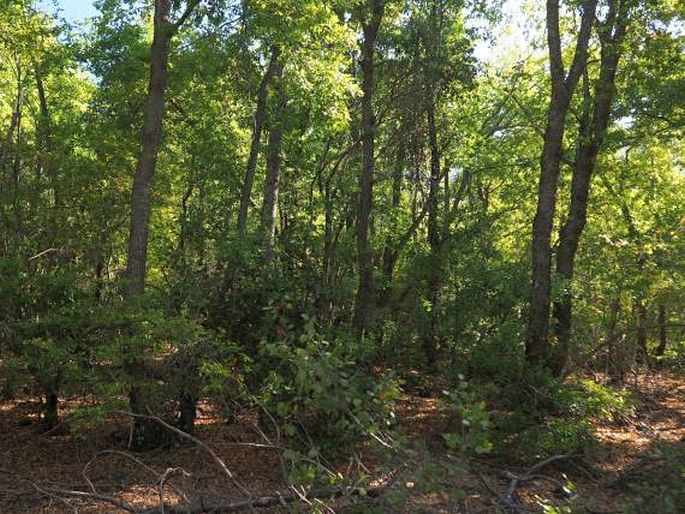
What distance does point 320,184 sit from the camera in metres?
16.0

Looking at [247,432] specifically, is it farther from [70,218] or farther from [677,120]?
[677,120]

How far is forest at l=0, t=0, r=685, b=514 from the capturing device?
8.84 m

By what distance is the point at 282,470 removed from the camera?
7316 mm

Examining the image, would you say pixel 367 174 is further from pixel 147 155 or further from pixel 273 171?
pixel 147 155

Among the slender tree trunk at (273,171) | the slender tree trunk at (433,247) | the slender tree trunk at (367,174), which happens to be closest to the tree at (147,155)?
the slender tree trunk at (273,171)

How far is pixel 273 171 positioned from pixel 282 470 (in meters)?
7.90

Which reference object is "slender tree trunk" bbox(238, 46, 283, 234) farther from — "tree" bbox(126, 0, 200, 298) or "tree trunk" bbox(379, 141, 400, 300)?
"tree trunk" bbox(379, 141, 400, 300)

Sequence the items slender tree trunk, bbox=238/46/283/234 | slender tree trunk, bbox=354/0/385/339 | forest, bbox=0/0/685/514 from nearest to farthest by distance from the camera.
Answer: forest, bbox=0/0/685/514 < slender tree trunk, bbox=238/46/283/234 < slender tree trunk, bbox=354/0/385/339

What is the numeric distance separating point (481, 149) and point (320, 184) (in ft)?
14.9

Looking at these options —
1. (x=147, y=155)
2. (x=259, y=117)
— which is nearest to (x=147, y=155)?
(x=147, y=155)

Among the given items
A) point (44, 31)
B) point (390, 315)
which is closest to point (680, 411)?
point (390, 315)

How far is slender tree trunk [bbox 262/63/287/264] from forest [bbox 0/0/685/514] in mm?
84

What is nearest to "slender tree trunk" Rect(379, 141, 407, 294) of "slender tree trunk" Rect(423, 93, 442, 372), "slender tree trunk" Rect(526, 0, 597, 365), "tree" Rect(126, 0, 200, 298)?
"slender tree trunk" Rect(423, 93, 442, 372)

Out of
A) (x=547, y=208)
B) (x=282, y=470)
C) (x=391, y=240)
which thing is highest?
(x=547, y=208)
